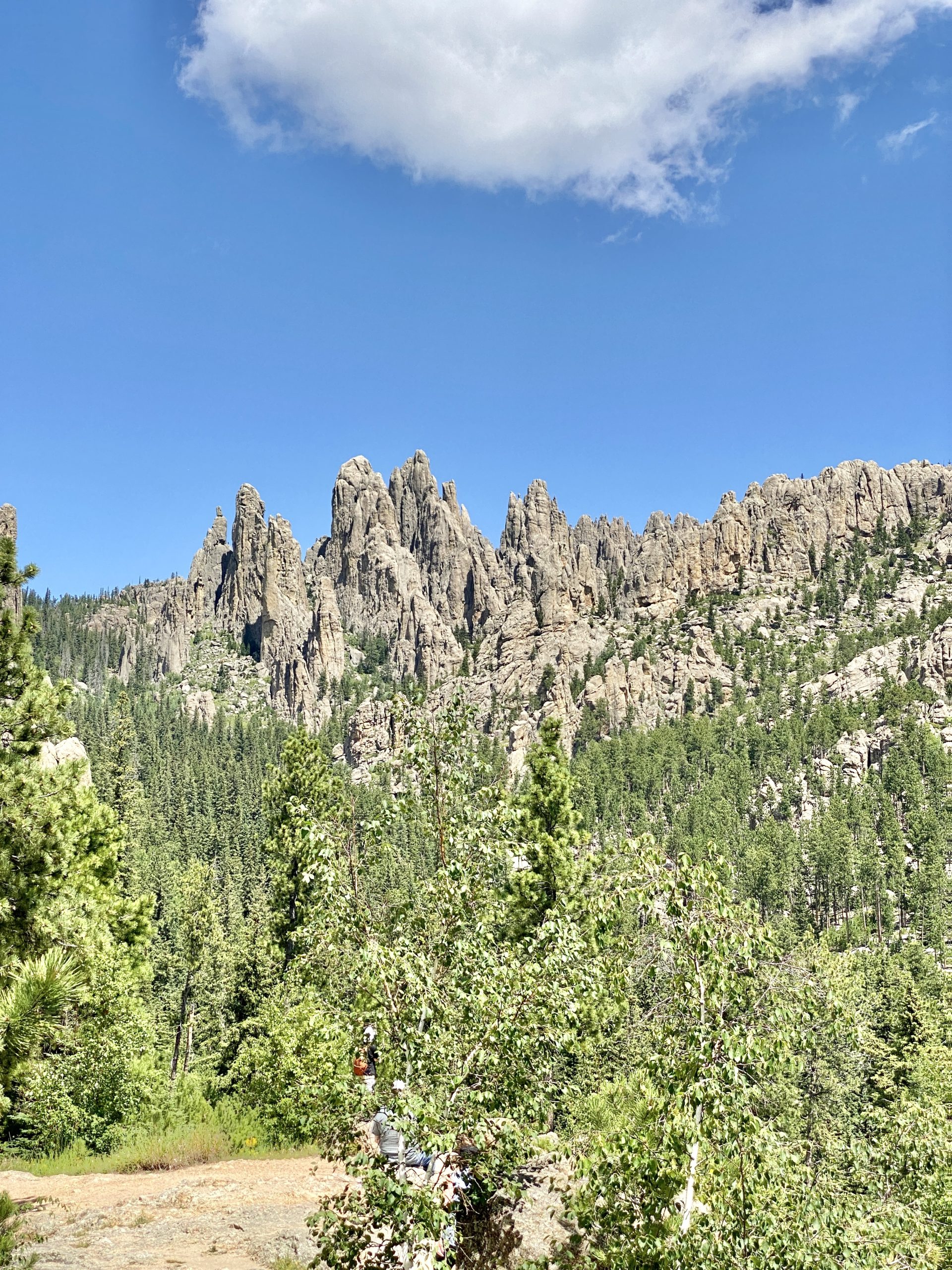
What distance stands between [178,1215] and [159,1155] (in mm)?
4092

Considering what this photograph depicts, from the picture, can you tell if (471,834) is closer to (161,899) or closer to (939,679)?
(161,899)

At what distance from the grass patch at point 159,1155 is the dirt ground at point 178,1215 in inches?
18.0

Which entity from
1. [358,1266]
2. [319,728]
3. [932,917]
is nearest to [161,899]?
[358,1266]

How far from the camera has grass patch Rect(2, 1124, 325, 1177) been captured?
52.5ft

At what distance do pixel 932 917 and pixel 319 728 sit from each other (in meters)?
116

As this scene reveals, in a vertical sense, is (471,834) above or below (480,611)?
below

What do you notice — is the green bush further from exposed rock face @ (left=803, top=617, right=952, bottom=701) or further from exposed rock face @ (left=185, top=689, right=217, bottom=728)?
exposed rock face @ (left=185, top=689, right=217, bottom=728)

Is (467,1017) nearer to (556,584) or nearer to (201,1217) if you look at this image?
(201,1217)

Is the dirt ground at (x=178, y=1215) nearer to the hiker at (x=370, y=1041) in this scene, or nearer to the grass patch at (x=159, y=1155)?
the grass patch at (x=159, y=1155)

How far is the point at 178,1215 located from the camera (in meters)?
12.7

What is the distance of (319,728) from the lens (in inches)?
6580

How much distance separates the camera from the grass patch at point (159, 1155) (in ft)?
52.5

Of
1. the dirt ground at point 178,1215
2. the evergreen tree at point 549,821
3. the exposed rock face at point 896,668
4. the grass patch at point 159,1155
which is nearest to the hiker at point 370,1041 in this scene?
the dirt ground at point 178,1215

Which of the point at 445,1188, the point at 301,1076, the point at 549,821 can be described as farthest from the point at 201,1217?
the point at 549,821
